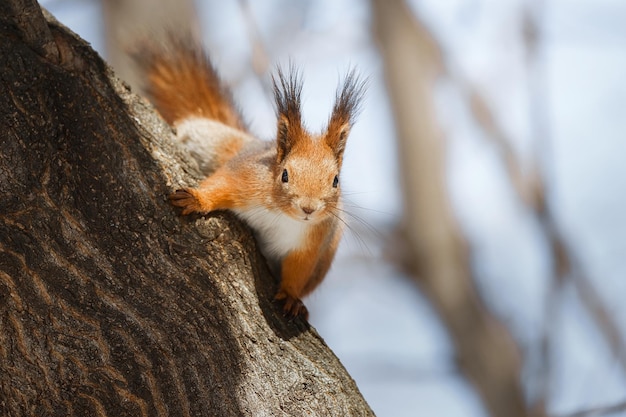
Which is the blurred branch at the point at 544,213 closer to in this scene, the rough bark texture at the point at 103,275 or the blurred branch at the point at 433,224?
the blurred branch at the point at 433,224

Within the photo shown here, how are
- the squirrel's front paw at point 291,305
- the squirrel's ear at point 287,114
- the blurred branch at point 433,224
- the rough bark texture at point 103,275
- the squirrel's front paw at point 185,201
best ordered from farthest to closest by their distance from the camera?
the blurred branch at point 433,224
the squirrel's ear at point 287,114
the squirrel's front paw at point 291,305
the squirrel's front paw at point 185,201
the rough bark texture at point 103,275

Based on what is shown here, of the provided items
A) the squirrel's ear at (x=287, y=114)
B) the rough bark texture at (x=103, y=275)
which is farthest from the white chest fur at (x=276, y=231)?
the rough bark texture at (x=103, y=275)

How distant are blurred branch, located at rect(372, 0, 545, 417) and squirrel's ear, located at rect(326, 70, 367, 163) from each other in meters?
3.23

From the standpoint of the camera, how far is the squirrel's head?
2.52 metres

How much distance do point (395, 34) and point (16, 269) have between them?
4798mm

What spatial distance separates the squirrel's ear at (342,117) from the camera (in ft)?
8.84

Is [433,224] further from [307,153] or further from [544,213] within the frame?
[307,153]

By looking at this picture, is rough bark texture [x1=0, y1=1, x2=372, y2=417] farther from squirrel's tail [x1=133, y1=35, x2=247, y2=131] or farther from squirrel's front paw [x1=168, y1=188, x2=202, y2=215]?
squirrel's tail [x1=133, y1=35, x2=247, y2=131]

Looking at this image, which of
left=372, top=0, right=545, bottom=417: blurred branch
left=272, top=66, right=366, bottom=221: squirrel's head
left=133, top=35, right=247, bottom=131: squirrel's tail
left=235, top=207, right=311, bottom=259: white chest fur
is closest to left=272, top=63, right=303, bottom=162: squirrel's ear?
left=272, top=66, right=366, bottom=221: squirrel's head

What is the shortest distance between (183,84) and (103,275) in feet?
4.87

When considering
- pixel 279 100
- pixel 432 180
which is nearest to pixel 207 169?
pixel 279 100

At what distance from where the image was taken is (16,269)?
188 cm

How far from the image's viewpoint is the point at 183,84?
3.29 meters

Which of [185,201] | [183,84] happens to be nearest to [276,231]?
[185,201]
